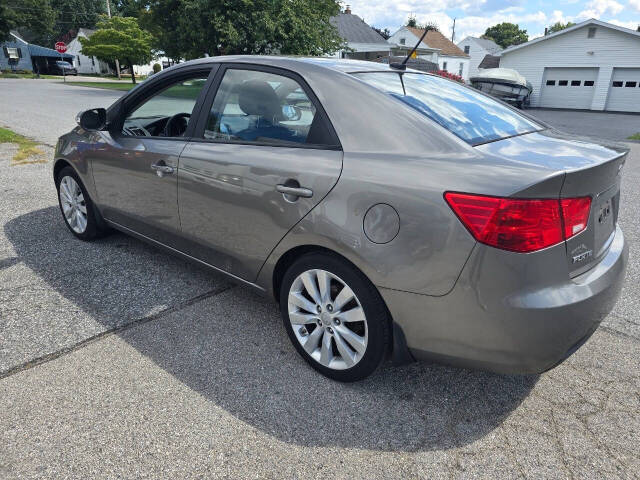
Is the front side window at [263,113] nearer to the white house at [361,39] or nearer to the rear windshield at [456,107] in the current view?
the rear windshield at [456,107]

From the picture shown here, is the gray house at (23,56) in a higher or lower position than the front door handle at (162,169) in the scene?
higher

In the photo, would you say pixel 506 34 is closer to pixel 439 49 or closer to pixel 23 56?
pixel 439 49

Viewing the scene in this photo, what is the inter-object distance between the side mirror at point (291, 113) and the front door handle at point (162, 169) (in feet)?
2.97

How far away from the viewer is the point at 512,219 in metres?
1.89

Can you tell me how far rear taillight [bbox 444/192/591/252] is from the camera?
6.20 ft

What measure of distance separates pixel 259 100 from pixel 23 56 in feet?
239

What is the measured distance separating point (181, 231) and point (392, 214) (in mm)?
1724

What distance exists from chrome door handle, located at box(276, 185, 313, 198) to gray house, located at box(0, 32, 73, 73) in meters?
69.5

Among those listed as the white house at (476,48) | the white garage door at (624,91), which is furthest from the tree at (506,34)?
the white garage door at (624,91)

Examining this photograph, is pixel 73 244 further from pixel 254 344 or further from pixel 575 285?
pixel 575 285

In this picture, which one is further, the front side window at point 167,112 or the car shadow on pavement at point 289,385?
the front side window at point 167,112

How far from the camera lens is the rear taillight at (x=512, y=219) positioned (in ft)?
6.20

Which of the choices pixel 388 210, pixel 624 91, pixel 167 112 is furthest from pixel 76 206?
pixel 624 91

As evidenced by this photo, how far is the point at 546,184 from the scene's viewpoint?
1894mm
